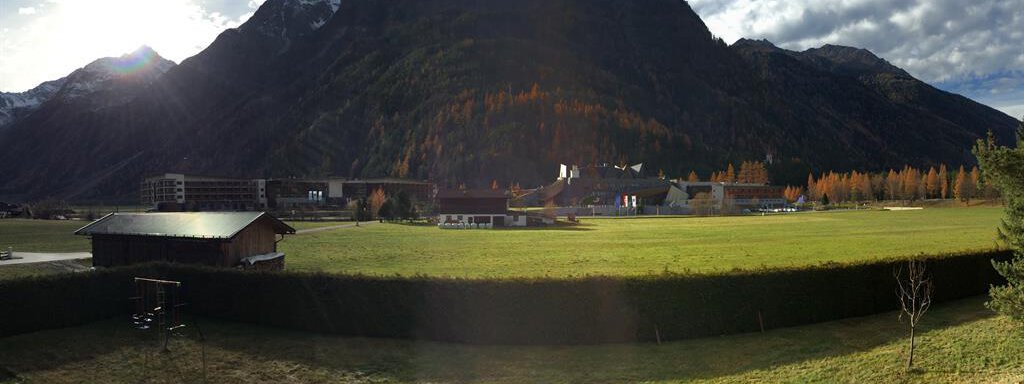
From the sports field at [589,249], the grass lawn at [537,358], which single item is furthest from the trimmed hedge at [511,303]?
the sports field at [589,249]

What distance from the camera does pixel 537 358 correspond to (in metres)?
18.9

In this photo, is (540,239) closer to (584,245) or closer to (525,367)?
(584,245)

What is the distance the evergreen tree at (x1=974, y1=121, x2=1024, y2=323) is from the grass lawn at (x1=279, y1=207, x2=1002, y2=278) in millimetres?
8431

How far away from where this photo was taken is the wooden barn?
97.5 feet

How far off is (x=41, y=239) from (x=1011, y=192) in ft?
227

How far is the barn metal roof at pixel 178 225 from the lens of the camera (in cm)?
2991

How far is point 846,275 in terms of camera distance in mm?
22094

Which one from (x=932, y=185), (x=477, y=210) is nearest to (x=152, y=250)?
(x=477, y=210)

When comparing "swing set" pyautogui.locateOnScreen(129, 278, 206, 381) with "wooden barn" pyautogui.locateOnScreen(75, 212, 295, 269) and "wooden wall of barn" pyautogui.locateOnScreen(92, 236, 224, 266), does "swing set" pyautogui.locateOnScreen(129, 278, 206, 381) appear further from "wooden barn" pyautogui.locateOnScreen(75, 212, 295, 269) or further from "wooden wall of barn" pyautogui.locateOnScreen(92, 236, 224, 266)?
"wooden wall of barn" pyautogui.locateOnScreen(92, 236, 224, 266)

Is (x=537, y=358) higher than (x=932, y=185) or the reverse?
the reverse

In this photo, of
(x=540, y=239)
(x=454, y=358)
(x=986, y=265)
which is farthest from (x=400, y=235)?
(x=986, y=265)

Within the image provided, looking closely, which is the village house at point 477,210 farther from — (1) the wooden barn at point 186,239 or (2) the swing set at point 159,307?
(2) the swing set at point 159,307

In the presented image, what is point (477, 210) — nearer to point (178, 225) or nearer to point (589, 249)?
point (589, 249)

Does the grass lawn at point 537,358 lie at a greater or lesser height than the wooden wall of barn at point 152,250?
lesser
